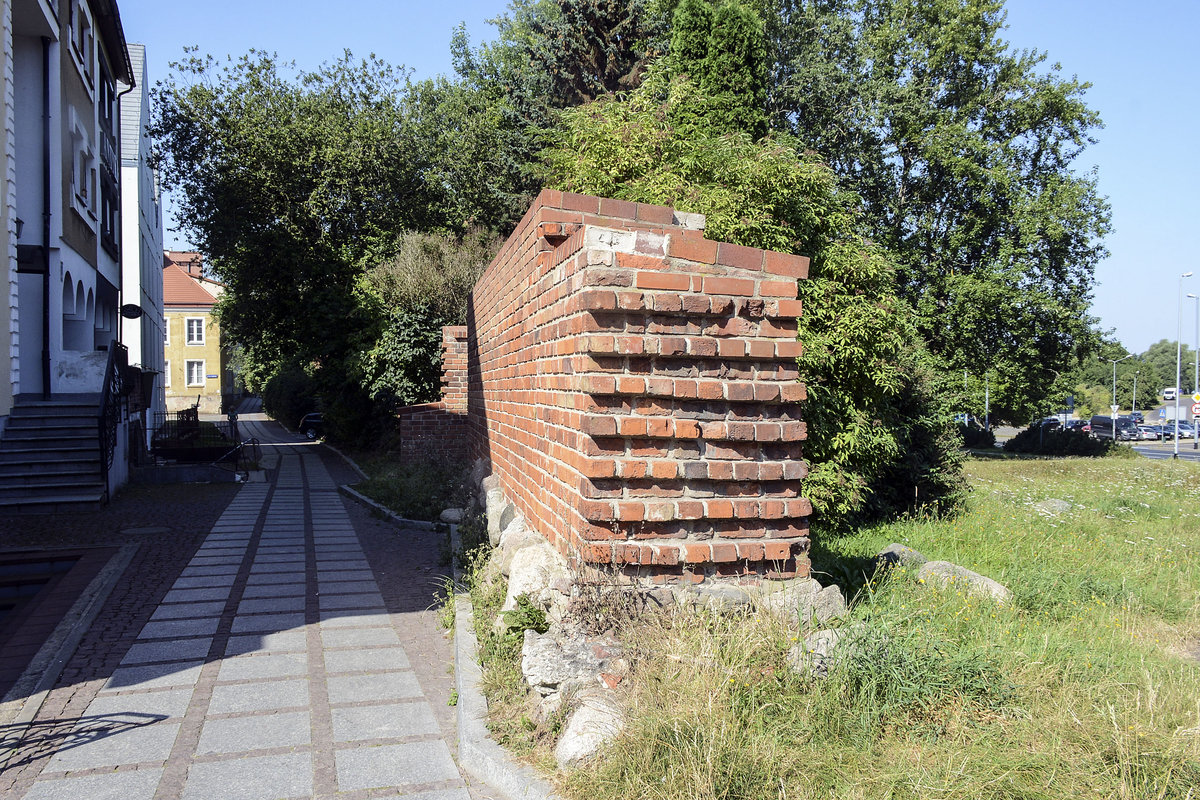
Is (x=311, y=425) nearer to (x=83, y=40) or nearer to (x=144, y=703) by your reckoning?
(x=83, y=40)

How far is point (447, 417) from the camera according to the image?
12242 millimetres

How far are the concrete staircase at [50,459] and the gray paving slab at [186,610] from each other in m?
5.84

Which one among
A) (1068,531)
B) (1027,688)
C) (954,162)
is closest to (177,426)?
(1068,531)

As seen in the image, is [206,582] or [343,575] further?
[343,575]

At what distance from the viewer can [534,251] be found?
4980mm

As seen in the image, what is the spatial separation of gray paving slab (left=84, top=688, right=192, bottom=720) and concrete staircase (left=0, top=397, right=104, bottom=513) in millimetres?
7660

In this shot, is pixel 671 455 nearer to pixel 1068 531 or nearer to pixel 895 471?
pixel 1068 531

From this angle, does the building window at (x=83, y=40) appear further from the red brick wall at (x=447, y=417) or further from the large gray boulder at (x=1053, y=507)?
the large gray boulder at (x=1053, y=507)

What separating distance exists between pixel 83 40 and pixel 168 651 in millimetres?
16396

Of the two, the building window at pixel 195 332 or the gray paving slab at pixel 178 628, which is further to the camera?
the building window at pixel 195 332

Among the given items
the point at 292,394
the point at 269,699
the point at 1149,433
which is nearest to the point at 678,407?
the point at 269,699

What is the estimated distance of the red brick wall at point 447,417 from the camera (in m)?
11.6

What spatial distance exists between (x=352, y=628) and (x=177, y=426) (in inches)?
630

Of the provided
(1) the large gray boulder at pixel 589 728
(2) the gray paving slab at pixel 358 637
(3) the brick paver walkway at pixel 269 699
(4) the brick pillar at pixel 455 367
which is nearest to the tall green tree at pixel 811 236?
(4) the brick pillar at pixel 455 367
